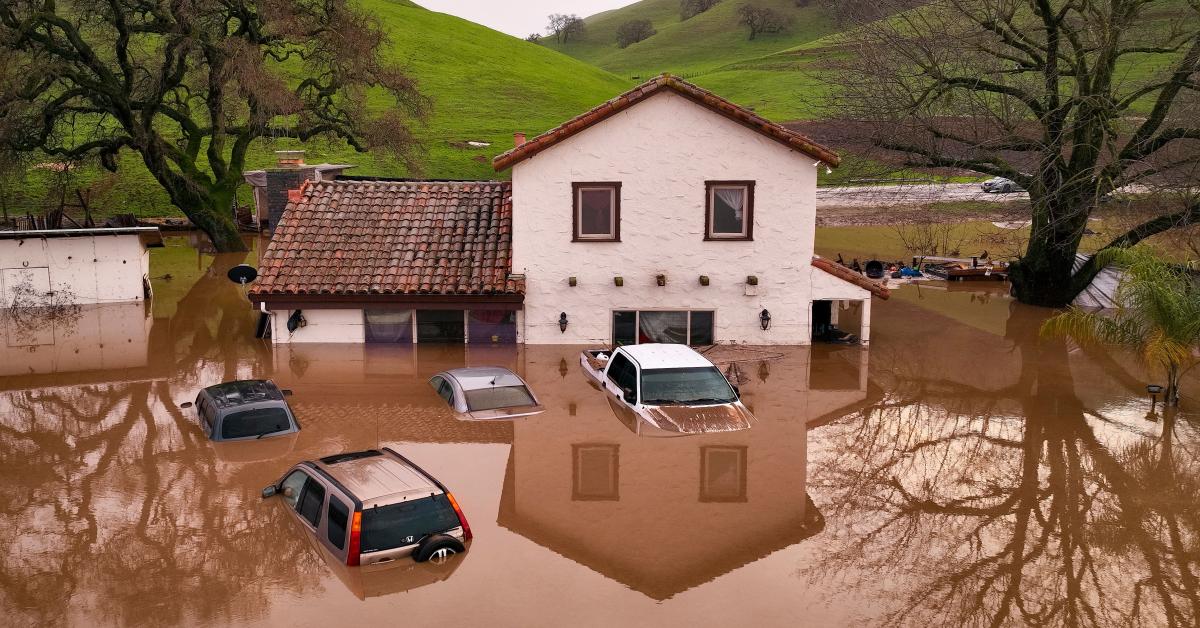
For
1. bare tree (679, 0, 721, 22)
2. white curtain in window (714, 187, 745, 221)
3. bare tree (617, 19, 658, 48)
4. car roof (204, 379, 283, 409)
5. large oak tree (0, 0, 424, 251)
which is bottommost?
car roof (204, 379, 283, 409)

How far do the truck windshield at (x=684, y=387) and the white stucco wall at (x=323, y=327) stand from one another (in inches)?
362

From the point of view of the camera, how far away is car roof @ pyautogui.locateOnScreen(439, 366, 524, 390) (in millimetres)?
18855

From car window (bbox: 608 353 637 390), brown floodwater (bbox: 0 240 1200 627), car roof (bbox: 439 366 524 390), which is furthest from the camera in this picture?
car roof (bbox: 439 366 524 390)

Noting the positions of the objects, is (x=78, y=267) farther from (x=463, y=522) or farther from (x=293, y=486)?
(x=463, y=522)

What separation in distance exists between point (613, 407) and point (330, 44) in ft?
80.6

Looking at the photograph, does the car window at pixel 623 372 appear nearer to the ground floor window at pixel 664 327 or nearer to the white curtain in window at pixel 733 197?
the ground floor window at pixel 664 327

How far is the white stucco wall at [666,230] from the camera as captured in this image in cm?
2323

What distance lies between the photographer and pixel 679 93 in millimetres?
22828

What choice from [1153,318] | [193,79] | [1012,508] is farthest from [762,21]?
[1012,508]

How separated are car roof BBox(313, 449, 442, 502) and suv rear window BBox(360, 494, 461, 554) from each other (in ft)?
0.49

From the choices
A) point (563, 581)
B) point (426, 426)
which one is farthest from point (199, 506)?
point (563, 581)

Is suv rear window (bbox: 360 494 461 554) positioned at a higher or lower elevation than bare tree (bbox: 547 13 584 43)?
lower

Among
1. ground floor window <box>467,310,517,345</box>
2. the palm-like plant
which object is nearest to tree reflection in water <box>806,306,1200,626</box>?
the palm-like plant

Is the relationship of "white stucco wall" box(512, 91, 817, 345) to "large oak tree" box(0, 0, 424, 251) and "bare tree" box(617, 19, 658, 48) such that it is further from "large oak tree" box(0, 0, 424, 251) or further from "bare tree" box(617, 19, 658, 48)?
"bare tree" box(617, 19, 658, 48)
